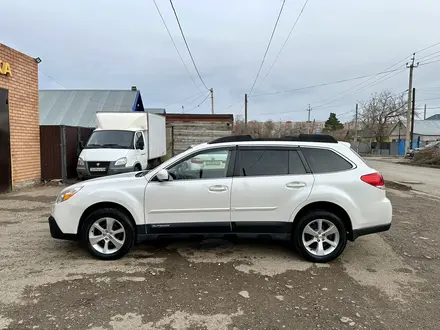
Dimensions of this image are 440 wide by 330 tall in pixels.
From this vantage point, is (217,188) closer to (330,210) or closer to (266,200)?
(266,200)

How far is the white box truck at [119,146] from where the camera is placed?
1123 cm

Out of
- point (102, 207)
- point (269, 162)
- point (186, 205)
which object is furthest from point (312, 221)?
point (102, 207)

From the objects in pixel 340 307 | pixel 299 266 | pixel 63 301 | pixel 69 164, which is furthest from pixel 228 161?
pixel 69 164

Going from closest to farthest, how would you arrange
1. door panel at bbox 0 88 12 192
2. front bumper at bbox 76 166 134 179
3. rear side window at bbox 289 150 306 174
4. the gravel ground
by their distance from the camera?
1. the gravel ground
2. rear side window at bbox 289 150 306 174
3. door panel at bbox 0 88 12 192
4. front bumper at bbox 76 166 134 179

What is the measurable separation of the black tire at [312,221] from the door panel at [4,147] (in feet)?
30.5

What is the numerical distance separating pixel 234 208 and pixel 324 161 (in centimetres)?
146

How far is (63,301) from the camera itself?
3613 millimetres

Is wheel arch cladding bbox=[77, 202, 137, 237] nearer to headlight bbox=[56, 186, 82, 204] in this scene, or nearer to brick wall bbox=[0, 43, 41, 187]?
headlight bbox=[56, 186, 82, 204]

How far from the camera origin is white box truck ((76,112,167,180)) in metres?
11.2

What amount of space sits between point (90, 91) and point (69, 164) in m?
14.7

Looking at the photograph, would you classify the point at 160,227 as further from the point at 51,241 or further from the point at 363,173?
the point at 363,173

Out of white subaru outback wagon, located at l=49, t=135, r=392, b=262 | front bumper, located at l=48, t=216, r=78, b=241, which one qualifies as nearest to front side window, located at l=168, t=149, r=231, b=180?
white subaru outback wagon, located at l=49, t=135, r=392, b=262

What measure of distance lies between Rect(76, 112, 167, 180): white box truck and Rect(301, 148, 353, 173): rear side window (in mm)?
7863

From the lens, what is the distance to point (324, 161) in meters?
4.86
